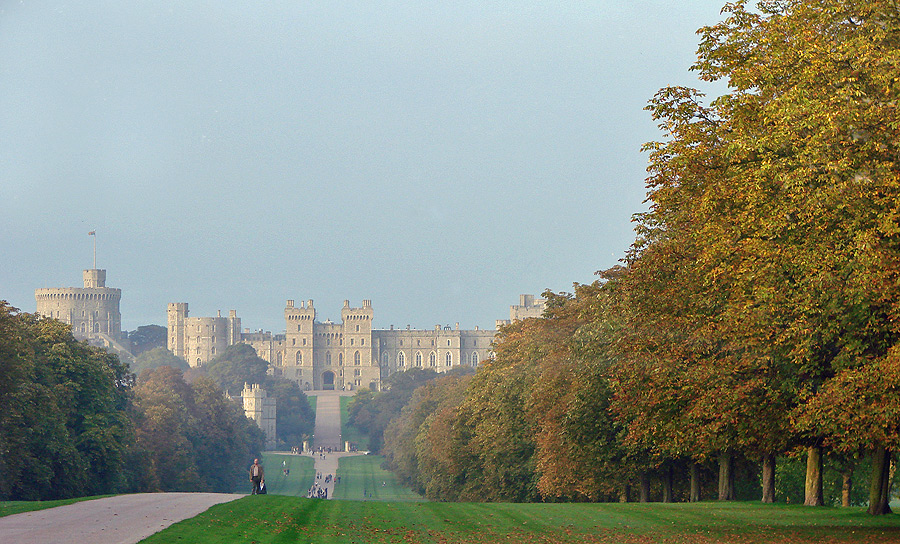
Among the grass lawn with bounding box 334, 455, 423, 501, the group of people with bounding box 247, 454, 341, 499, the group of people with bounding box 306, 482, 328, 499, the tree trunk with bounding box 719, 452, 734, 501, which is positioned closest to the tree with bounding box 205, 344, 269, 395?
the group of people with bounding box 247, 454, 341, 499

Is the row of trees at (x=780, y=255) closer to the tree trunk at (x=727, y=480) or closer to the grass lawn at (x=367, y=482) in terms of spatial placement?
the tree trunk at (x=727, y=480)

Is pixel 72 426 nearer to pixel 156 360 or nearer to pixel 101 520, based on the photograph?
pixel 101 520

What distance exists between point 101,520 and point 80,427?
3015 cm

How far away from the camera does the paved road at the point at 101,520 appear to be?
14539 mm

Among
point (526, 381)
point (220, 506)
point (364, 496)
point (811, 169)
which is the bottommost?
point (364, 496)

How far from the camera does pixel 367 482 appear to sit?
316 ft

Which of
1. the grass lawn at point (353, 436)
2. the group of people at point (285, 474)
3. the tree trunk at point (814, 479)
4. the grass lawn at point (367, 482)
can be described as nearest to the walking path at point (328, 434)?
the group of people at point (285, 474)

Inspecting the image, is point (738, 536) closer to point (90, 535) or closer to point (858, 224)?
point (858, 224)

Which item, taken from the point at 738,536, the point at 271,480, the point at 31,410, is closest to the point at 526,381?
the point at 31,410

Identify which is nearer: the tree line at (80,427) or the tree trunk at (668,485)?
the tree trunk at (668,485)

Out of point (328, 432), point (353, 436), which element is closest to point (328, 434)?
point (328, 432)

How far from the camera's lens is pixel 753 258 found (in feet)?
60.0

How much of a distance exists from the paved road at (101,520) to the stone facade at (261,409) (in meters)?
116

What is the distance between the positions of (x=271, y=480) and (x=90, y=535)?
276 ft
